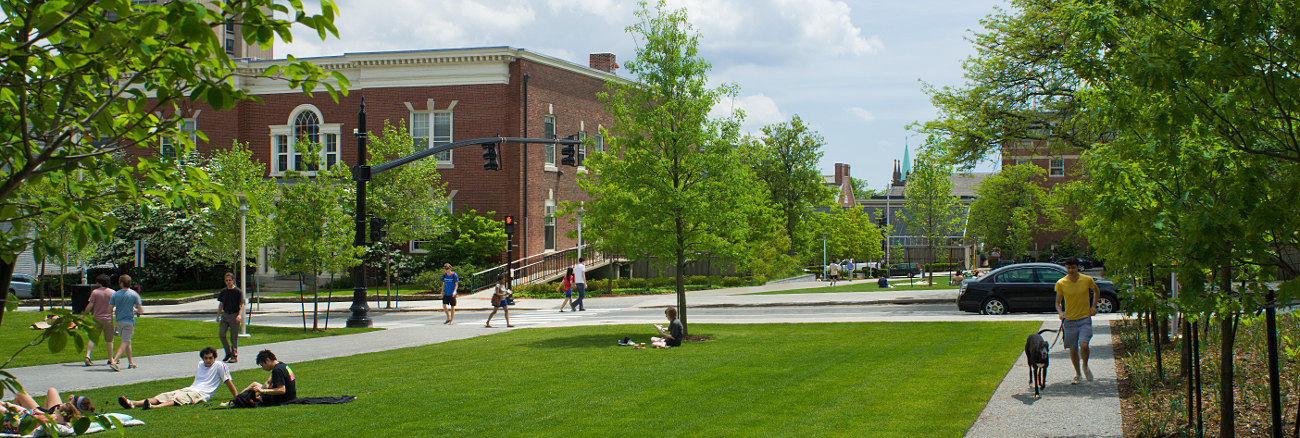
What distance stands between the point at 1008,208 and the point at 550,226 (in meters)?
34.7

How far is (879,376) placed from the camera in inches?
486

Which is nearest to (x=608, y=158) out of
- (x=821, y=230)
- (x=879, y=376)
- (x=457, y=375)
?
(x=457, y=375)

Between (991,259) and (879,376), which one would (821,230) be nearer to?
(991,259)

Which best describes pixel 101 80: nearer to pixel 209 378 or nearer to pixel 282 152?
pixel 209 378

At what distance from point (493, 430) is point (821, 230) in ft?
155

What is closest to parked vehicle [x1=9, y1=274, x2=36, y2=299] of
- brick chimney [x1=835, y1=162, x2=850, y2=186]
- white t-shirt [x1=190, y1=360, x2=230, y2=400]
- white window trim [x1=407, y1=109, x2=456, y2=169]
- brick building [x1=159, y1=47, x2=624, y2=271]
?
brick building [x1=159, y1=47, x2=624, y2=271]

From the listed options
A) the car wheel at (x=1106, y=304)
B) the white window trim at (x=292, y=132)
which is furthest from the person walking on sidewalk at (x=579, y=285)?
the white window trim at (x=292, y=132)

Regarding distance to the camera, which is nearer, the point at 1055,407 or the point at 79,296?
the point at 1055,407

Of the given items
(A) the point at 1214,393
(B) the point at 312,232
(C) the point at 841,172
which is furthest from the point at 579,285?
(C) the point at 841,172

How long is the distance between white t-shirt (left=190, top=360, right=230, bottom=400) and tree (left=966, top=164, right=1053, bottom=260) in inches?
2247

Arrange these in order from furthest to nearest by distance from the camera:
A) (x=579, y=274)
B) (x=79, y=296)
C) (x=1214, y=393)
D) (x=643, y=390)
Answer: (x=579, y=274), (x=79, y=296), (x=643, y=390), (x=1214, y=393)

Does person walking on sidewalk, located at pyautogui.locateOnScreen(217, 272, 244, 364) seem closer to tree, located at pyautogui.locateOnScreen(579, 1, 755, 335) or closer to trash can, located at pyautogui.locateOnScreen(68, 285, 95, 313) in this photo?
trash can, located at pyautogui.locateOnScreen(68, 285, 95, 313)

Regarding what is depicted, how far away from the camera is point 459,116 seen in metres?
41.9

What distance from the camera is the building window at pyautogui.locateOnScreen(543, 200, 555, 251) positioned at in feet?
144
